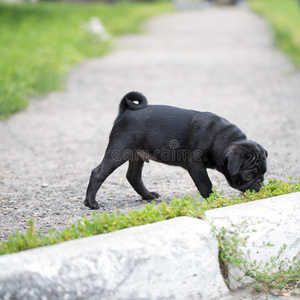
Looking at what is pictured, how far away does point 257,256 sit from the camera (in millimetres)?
3551

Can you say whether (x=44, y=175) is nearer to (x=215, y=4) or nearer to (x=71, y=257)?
(x=71, y=257)

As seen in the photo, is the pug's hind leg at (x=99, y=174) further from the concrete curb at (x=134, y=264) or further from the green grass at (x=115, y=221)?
the concrete curb at (x=134, y=264)

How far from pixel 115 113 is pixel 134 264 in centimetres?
595

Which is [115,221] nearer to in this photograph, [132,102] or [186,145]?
[186,145]

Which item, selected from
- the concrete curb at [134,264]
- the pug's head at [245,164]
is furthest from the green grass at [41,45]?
the concrete curb at [134,264]

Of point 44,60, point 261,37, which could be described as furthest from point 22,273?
point 261,37

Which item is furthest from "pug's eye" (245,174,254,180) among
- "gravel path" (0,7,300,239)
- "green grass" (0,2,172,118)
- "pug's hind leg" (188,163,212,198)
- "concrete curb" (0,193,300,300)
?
"green grass" (0,2,172,118)

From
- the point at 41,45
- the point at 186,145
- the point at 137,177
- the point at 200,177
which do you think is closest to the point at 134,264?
the point at 200,177

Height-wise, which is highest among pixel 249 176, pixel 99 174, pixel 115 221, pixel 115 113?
pixel 249 176

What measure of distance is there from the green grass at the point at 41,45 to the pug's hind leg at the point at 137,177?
4332mm

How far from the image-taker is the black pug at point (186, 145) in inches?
164

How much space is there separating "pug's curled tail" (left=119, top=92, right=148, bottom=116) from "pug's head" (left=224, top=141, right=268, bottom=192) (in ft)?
2.69

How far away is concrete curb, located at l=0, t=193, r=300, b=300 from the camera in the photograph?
2.92m

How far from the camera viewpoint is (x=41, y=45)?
1384 centimetres
